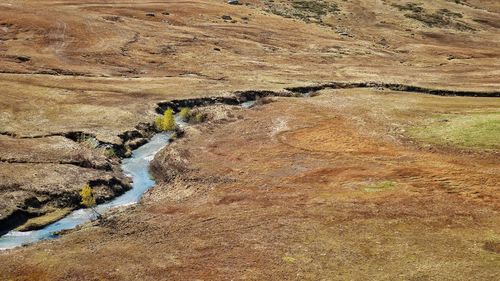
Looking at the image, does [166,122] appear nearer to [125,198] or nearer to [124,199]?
[125,198]

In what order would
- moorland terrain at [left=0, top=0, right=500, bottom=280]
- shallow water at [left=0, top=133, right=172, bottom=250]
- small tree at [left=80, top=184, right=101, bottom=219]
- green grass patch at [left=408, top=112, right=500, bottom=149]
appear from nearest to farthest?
moorland terrain at [left=0, top=0, right=500, bottom=280], shallow water at [left=0, top=133, right=172, bottom=250], small tree at [left=80, top=184, right=101, bottom=219], green grass patch at [left=408, top=112, right=500, bottom=149]

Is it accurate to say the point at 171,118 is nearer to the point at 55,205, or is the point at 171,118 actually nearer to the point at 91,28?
the point at 55,205

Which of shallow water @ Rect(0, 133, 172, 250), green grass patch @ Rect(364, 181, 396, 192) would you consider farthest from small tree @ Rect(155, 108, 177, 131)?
green grass patch @ Rect(364, 181, 396, 192)

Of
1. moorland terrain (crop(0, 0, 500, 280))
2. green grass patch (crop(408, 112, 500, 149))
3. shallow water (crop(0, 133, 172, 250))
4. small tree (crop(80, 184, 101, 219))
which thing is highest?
green grass patch (crop(408, 112, 500, 149))

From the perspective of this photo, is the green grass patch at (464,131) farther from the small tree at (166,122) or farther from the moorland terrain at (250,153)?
the small tree at (166,122)

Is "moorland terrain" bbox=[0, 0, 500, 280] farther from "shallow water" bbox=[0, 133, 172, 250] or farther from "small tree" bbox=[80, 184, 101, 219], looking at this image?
"small tree" bbox=[80, 184, 101, 219]

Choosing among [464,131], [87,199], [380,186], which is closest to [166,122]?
[87,199]

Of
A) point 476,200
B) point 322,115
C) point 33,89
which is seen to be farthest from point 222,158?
point 33,89
